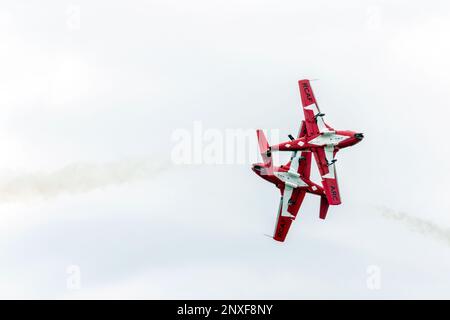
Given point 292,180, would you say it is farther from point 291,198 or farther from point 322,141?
point 322,141

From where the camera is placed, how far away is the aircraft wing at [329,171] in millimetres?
96625

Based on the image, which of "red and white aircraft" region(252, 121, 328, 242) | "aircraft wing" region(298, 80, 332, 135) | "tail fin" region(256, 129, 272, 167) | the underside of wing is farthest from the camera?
the underside of wing

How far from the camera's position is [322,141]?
96125 millimetres

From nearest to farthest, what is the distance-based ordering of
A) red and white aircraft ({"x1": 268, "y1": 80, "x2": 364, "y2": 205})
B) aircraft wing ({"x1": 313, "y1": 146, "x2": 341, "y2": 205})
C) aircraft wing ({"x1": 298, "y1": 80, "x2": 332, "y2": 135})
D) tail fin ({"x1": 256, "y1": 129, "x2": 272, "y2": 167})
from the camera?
red and white aircraft ({"x1": 268, "y1": 80, "x2": 364, "y2": 205}), aircraft wing ({"x1": 298, "y1": 80, "x2": 332, "y2": 135}), aircraft wing ({"x1": 313, "y1": 146, "x2": 341, "y2": 205}), tail fin ({"x1": 256, "y1": 129, "x2": 272, "y2": 167})

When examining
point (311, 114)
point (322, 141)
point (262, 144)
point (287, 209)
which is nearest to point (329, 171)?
Answer: point (322, 141)

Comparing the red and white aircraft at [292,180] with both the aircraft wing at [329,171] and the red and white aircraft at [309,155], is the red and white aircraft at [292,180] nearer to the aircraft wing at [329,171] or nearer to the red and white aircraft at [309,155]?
the red and white aircraft at [309,155]

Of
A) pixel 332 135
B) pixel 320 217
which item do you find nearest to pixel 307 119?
pixel 332 135

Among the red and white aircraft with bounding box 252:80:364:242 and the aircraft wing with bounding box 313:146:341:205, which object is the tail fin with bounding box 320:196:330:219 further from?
the aircraft wing with bounding box 313:146:341:205

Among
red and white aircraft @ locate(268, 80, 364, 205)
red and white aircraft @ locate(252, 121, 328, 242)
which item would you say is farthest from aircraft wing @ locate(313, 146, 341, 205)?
red and white aircraft @ locate(252, 121, 328, 242)

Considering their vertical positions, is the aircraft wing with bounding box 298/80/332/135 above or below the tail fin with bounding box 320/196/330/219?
above

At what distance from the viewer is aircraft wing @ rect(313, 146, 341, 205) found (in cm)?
9662

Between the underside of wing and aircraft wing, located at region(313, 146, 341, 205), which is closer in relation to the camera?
aircraft wing, located at region(313, 146, 341, 205)
